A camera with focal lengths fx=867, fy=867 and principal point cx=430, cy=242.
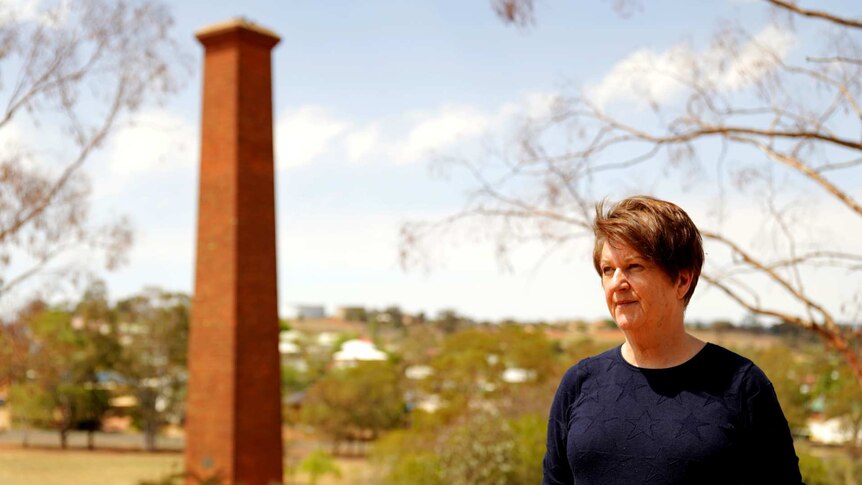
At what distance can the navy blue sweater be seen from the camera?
169 centimetres

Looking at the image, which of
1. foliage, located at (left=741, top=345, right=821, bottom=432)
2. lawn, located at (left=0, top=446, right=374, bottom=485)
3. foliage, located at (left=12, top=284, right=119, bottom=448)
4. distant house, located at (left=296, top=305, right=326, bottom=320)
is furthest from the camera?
distant house, located at (left=296, top=305, right=326, bottom=320)

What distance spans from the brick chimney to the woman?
1281cm

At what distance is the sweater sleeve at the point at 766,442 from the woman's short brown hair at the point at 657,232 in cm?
27

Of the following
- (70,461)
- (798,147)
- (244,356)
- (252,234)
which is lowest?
(70,461)

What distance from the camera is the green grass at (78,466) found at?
29.9 m

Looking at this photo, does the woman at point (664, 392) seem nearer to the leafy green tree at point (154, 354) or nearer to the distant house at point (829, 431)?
the distant house at point (829, 431)

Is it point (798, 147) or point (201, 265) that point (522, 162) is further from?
point (201, 265)

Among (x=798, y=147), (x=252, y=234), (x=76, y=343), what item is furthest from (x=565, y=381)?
(x=76, y=343)

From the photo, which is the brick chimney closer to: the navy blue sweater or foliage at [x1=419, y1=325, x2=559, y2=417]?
foliage at [x1=419, y1=325, x2=559, y2=417]

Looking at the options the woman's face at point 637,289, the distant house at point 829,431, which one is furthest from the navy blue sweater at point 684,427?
the distant house at point 829,431

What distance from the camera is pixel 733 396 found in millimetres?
1722

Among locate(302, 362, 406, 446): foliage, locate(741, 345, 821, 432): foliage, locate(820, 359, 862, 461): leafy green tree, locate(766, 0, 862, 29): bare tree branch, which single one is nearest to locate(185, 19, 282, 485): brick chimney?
locate(766, 0, 862, 29): bare tree branch

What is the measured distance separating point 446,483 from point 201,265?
20.1 ft

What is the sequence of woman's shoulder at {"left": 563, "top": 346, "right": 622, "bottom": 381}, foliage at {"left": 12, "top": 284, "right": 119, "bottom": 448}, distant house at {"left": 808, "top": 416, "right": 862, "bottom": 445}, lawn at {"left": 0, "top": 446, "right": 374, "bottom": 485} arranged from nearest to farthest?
1. woman's shoulder at {"left": 563, "top": 346, "right": 622, "bottom": 381}
2. lawn at {"left": 0, "top": 446, "right": 374, "bottom": 485}
3. distant house at {"left": 808, "top": 416, "right": 862, "bottom": 445}
4. foliage at {"left": 12, "top": 284, "right": 119, "bottom": 448}
